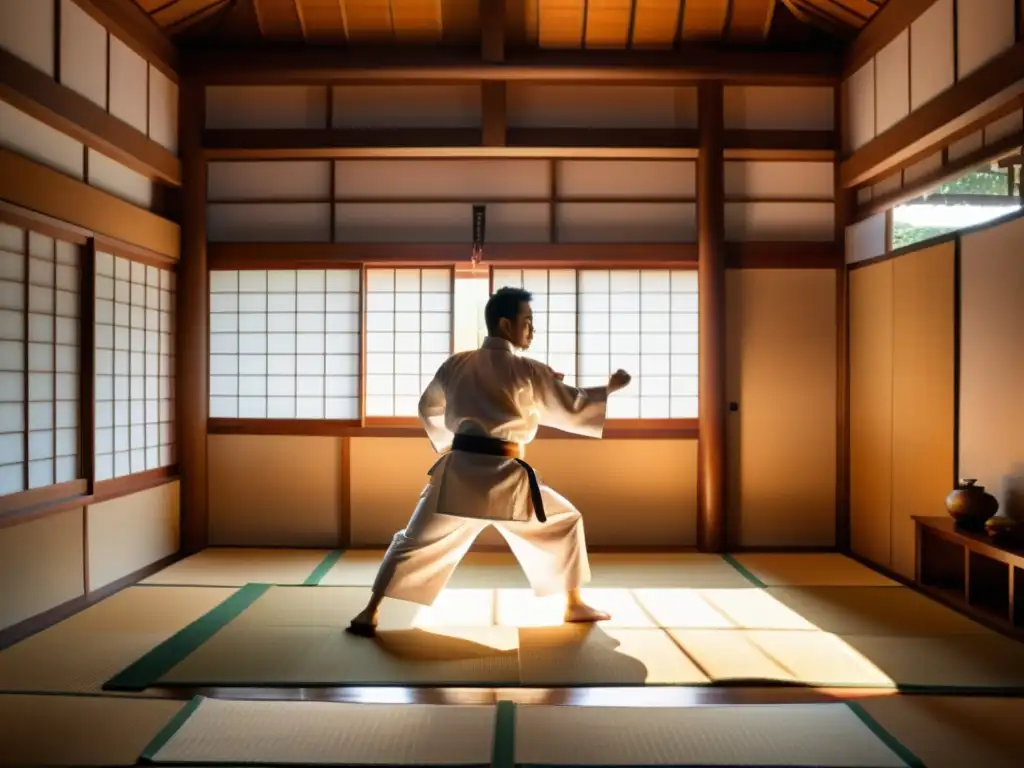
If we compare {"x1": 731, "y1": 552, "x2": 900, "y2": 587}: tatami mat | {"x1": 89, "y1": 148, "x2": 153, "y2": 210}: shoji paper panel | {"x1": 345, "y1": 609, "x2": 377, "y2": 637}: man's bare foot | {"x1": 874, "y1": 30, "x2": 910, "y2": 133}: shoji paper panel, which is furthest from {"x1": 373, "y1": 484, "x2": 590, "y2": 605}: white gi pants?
{"x1": 874, "y1": 30, "x2": 910, "y2": 133}: shoji paper panel

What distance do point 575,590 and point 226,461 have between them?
9.21 ft

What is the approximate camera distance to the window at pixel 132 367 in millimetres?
4188

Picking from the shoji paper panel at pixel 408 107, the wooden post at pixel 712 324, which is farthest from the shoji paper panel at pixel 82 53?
the wooden post at pixel 712 324

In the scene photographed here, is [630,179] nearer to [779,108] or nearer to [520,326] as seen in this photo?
[779,108]

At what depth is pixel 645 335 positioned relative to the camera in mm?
5367

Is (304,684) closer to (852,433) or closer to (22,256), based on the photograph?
(22,256)

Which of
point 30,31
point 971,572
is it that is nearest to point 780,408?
point 971,572

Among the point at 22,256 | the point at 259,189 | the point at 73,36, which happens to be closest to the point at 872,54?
the point at 259,189

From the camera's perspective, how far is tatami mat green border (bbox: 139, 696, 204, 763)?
7.18 feet

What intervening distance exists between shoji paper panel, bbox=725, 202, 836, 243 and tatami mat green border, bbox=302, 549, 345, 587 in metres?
3.30

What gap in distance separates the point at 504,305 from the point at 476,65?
7.23ft

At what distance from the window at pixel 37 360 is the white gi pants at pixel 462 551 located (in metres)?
1.71

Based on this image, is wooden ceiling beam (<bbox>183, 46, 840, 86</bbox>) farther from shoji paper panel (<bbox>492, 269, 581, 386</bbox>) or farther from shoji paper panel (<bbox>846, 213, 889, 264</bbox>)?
shoji paper panel (<bbox>492, 269, 581, 386</bbox>)

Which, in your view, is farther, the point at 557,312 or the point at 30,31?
the point at 557,312
